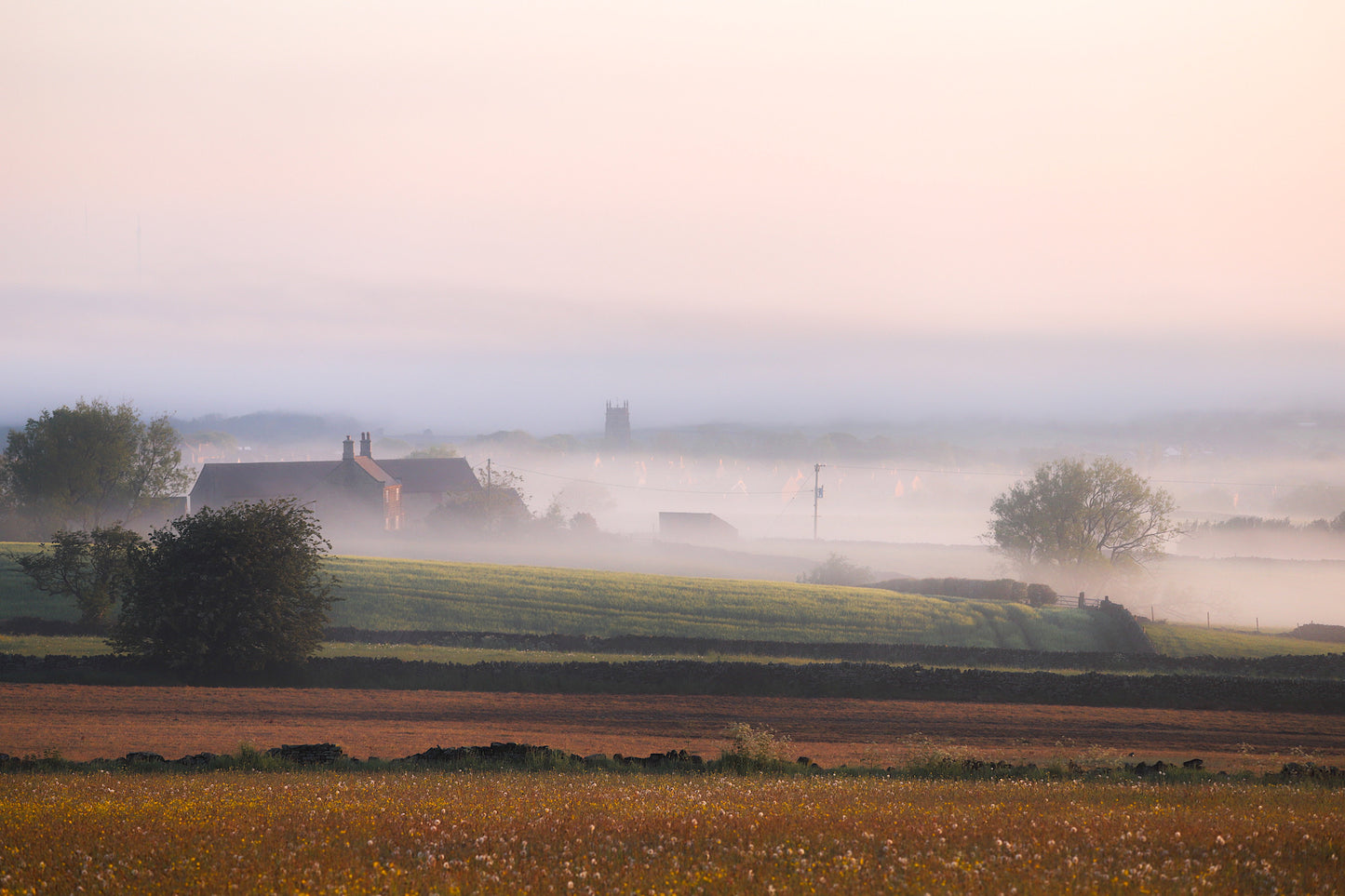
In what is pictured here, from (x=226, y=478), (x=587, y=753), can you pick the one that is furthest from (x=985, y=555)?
(x=587, y=753)

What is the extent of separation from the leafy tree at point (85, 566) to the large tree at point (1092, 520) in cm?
6739

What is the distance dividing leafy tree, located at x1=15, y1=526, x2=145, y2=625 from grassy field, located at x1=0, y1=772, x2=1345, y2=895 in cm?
3073

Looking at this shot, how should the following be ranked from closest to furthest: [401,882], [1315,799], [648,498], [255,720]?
[401,882]
[1315,799]
[255,720]
[648,498]

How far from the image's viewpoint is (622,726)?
2241 centimetres

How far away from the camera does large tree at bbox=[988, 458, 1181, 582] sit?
72000 mm

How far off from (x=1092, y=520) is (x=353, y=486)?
231ft

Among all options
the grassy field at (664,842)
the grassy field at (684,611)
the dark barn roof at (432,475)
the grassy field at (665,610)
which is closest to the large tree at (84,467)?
the dark barn roof at (432,475)

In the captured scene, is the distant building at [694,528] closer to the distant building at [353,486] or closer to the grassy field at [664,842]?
the distant building at [353,486]

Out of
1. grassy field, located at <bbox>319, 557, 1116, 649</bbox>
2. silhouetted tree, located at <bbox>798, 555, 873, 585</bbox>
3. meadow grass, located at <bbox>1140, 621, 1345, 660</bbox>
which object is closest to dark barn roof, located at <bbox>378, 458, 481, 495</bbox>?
silhouetted tree, located at <bbox>798, 555, 873, 585</bbox>

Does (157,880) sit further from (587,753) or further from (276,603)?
(276,603)

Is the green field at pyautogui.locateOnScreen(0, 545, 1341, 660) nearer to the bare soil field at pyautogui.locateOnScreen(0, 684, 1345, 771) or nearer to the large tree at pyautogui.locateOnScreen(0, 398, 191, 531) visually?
the bare soil field at pyautogui.locateOnScreen(0, 684, 1345, 771)

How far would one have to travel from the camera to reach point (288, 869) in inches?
277

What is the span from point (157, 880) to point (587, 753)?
1245 centimetres

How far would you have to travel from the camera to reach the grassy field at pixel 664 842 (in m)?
6.79
